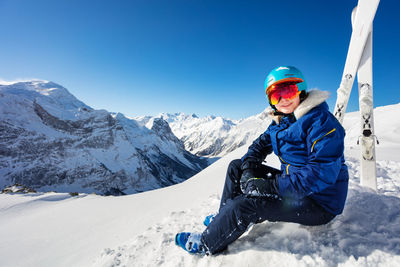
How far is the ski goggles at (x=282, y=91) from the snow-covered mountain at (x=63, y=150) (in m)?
68.2

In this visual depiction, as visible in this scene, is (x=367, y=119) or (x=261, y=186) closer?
(x=261, y=186)

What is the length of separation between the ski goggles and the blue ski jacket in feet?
0.66

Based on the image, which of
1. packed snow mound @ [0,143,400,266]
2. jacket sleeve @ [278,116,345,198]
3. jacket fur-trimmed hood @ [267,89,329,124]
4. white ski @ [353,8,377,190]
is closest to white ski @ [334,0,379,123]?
white ski @ [353,8,377,190]

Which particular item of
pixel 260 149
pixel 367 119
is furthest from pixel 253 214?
pixel 367 119

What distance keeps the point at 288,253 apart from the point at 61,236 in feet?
13.2

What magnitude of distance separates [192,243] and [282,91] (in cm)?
218

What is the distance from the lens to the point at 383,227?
73.2 inches

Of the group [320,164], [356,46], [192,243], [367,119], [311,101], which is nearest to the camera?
[320,164]

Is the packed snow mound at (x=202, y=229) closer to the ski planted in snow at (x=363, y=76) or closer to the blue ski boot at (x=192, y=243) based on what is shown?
the blue ski boot at (x=192, y=243)

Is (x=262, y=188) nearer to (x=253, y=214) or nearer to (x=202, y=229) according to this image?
(x=253, y=214)

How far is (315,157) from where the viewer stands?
1.62m

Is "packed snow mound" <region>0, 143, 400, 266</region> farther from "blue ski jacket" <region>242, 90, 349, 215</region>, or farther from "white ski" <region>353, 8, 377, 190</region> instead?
"white ski" <region>353, 8, 377, 190</region>

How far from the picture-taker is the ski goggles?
7.07 feet

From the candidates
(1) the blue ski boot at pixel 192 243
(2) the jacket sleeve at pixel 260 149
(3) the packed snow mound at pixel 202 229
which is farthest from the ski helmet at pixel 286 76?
(1) the blue ski boot at pixel 192 243
